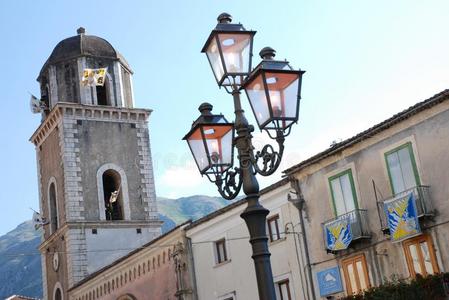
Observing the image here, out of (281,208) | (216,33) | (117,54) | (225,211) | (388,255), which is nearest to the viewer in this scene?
(216,33)

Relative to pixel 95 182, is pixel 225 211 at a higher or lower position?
lower

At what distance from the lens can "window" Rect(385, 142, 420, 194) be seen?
74.0 feet

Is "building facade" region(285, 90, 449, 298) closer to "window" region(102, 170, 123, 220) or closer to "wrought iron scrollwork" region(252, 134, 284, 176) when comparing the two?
"wrought iron scrollwork" region(252, 134, 284, 176)

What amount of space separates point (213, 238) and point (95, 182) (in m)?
16.7

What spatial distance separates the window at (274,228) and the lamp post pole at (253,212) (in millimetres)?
16317

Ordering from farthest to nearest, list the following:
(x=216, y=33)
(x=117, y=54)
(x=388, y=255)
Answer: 1. (x=117, y=54)
2. (x=388, y=255)
3. (x=216, y=33)

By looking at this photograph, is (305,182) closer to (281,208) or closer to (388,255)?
(281,208)

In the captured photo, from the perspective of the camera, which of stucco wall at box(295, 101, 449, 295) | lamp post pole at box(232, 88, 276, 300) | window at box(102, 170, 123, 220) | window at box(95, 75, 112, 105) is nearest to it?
lamp post pole at box(232, 88, 276, 300)

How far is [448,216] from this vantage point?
21.4m

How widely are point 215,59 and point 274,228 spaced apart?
55.1ft

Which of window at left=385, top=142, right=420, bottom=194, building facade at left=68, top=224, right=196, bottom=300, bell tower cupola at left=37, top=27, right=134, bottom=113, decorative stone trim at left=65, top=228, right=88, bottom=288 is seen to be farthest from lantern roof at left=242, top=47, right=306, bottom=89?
bell tower cupola at left=37, top=27, right=134, bottom=113

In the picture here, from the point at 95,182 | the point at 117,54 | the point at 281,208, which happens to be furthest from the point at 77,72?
the point at 281,208

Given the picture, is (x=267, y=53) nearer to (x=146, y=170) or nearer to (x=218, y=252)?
(x=218, y=252)

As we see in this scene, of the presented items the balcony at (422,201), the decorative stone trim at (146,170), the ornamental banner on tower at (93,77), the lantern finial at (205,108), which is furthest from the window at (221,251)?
the ornamental banner on tower at (93,77)
